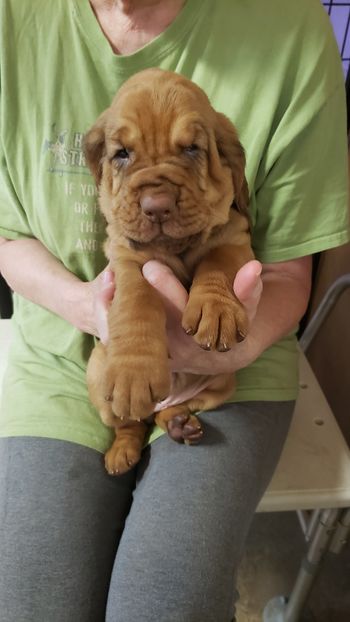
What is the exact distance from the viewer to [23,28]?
1.12 metres

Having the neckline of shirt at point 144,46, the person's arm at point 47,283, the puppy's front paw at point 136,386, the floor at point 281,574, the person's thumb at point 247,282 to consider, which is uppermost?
the neckline of shirt at point 144,46

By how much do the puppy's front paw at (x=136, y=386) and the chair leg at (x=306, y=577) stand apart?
71 centimetres

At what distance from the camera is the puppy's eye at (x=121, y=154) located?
0.94 metres

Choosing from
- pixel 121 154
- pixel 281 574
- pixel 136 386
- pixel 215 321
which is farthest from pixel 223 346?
pixel 281 574

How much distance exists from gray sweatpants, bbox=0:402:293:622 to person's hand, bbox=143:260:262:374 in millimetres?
144

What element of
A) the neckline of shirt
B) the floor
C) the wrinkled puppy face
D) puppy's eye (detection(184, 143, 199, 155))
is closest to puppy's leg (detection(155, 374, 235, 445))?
the wrinkled puppy face

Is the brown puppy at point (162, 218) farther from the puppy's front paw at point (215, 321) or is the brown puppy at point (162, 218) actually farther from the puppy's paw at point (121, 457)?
the puppy's paw at point (121, 457)

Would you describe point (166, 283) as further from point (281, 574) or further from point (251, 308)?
point (281, 574)

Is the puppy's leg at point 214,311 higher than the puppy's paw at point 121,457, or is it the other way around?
the puppy's leg at point 214,311

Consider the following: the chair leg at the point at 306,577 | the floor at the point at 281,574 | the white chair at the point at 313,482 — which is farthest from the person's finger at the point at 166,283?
the floor at the point at 281,574

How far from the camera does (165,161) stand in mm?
892

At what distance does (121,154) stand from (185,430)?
0.52 meters

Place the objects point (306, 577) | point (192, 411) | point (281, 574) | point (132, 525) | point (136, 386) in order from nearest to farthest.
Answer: point (136, 386) < point (132, 525) < point (192, 411) < point (306, 577) < point (281, 574)

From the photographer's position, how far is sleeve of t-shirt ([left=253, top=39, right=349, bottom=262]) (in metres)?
1.09
